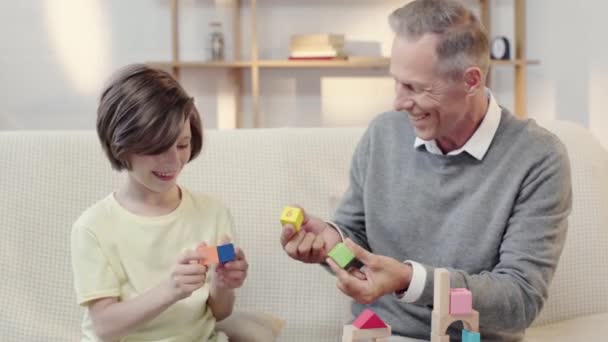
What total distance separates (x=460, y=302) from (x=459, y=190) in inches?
17.9

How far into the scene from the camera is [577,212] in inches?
79.4

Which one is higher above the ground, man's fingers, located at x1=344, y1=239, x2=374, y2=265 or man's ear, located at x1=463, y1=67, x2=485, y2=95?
man's ear, located at x1=463, y1=67, x2=485, y2=95

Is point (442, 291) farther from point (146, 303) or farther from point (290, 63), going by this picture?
point (290, 63)

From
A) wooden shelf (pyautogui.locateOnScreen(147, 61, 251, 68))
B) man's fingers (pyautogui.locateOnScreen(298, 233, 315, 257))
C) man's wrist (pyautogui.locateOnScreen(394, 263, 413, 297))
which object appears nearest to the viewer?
man's wrist (pyautogui.locateOnScreen(394, 263, 413, 297))

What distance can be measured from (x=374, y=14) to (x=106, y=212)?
3.21 m

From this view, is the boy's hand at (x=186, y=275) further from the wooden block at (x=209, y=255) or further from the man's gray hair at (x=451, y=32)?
the man's gray hair at (x=451, y=32)

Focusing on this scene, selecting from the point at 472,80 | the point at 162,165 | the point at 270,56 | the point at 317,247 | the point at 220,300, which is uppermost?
the point at 270,56

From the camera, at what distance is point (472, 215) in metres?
1.67

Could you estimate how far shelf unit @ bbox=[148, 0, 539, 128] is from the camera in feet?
14.2

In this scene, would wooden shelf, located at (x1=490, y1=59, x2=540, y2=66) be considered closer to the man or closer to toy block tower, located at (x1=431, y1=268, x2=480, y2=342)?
the man

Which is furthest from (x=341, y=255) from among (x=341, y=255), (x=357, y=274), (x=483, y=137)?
(x=483, y=137)

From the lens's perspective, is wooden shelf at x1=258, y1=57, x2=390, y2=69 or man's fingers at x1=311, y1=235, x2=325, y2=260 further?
wooden shelf at x1=258, y1=57, x2=390, y2=69

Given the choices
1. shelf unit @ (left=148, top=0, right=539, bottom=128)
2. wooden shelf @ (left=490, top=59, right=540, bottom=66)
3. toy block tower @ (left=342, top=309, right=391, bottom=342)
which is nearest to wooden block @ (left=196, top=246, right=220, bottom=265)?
toy block tower @ (left=342, top=309, right=391, bottom=342)

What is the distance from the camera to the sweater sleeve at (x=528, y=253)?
1533 mm
